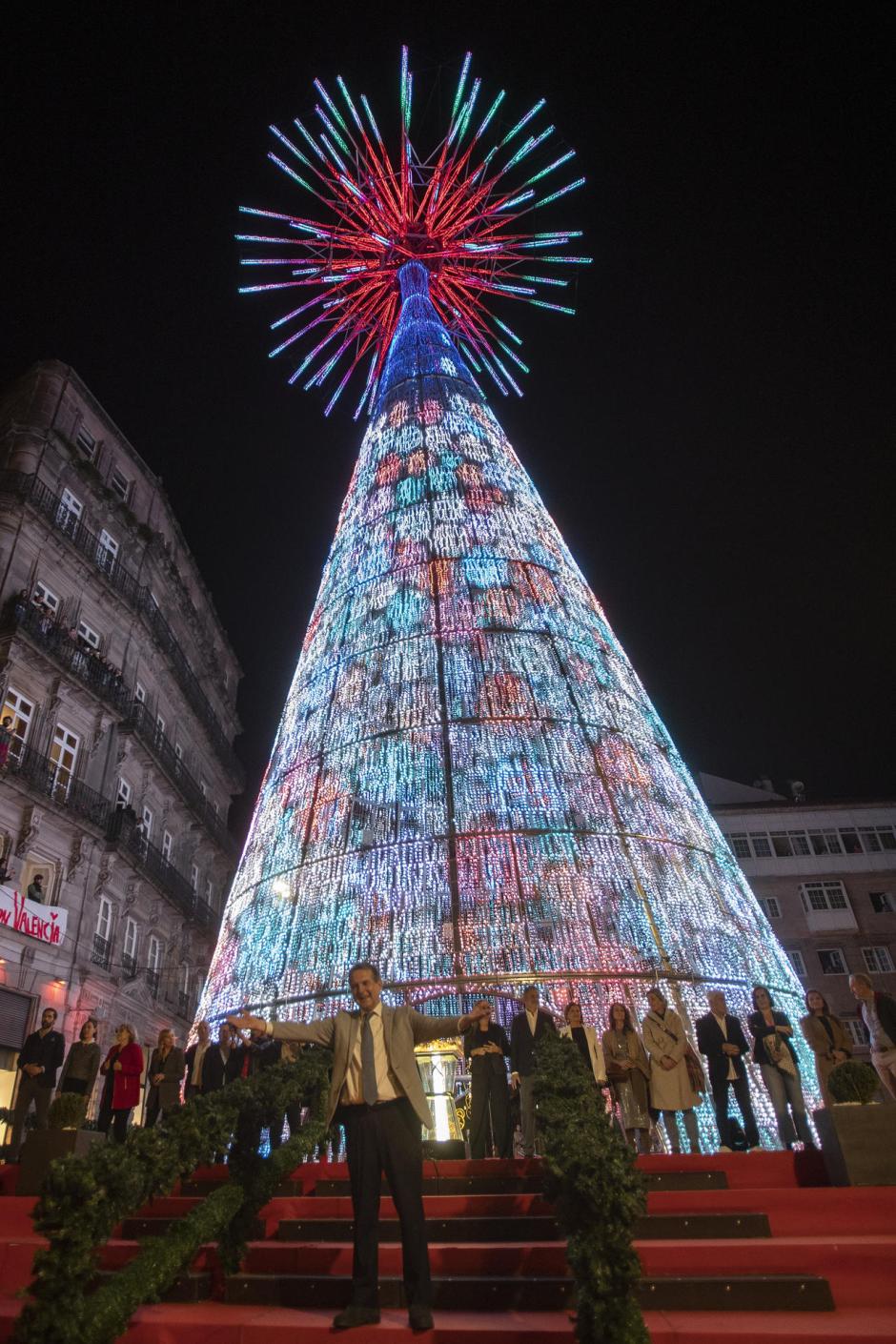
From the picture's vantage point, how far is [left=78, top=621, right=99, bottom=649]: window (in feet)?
70.8

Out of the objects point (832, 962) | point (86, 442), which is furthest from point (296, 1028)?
point (832, 962)

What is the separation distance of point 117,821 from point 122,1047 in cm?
1356

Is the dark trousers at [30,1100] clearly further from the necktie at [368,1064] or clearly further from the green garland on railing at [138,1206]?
the necktie at [368,1064]

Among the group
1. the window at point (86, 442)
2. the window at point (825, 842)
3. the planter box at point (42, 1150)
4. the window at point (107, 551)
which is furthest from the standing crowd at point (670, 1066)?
the window at point (825, 842)

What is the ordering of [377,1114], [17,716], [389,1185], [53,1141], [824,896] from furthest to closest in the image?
[824,896] → [17,716] → [53,1141] → [377,1114] → [389,1185]

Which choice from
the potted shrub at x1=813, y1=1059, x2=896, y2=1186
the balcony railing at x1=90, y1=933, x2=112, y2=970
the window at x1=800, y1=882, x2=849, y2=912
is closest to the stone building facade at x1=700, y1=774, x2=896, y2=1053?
the window at x1=800, y1=882, x2=849, y2=912

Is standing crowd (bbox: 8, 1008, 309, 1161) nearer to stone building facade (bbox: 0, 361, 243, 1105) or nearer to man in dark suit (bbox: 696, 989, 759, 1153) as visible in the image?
man in dark suit (bbox: 696, 989, 759, 1153)

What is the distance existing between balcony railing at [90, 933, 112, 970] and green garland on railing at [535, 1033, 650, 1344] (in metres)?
17.6

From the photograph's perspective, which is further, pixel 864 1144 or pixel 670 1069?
pixel 670 1069

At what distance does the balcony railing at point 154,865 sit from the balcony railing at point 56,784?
0.36m

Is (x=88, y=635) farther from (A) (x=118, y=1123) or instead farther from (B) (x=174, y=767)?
(A) (x=118, y=1123)

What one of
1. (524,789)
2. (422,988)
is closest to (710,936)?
(524,789)

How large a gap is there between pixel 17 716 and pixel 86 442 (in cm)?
993

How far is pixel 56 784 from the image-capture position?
1905 centimetres
